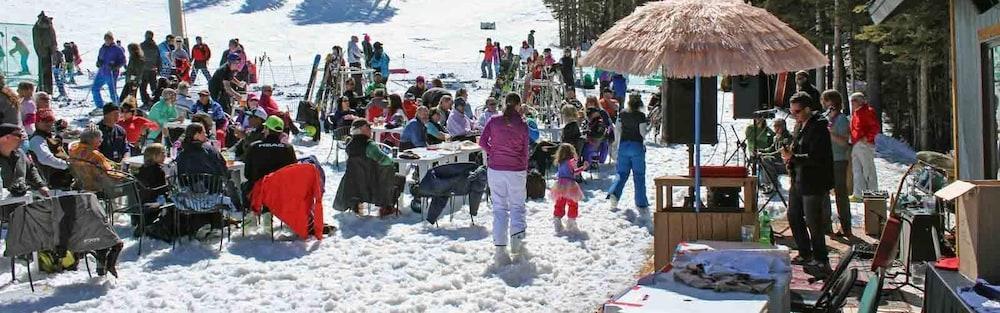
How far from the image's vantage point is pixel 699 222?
7.92 metres

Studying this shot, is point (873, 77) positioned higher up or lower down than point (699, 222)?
higher up

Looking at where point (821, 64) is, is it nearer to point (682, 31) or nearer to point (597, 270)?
point (682, 31)

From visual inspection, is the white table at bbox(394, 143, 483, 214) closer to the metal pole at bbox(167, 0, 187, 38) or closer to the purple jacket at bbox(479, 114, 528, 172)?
the purple jacket at bbox(479, 114, 528, 172)

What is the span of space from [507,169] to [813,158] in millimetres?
2666

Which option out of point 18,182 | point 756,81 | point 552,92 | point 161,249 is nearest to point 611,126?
point 552,92

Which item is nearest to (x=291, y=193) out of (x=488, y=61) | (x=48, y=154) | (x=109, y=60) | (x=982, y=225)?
(x=48, y=154)

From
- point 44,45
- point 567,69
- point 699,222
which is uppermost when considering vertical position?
point 44,45

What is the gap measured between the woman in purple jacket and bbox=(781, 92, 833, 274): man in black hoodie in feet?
7.67

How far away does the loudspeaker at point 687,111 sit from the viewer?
8.59 metres

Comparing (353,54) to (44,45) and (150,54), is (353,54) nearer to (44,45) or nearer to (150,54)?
(150,54)

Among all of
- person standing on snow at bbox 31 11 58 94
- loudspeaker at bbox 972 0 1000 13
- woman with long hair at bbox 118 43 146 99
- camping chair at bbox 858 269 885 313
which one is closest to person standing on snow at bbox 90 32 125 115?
woman with long hair at bbox 118 43 146 99

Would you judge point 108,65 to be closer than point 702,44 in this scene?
No

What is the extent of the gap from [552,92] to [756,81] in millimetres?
10860

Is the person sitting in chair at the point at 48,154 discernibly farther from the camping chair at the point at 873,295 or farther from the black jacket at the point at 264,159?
the camping chair at the point at 873,295
